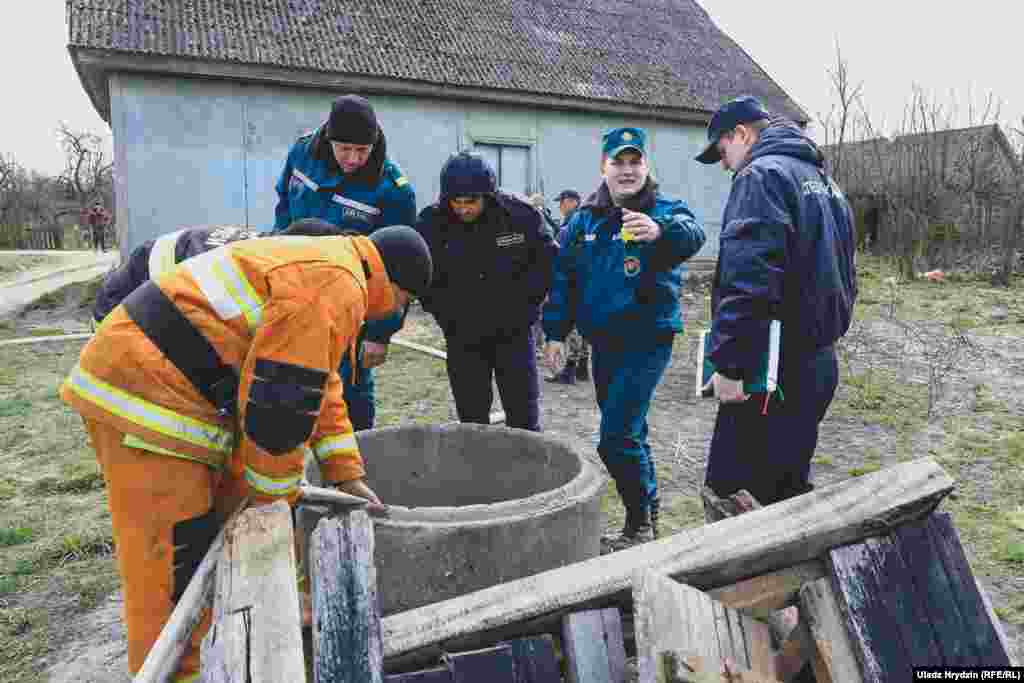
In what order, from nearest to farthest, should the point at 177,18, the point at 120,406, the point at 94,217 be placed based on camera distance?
the point at 120,406, the point at 177,18, the point at 94,217

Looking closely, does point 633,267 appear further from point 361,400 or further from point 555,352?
point 361,400

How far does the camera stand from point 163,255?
2600 mm

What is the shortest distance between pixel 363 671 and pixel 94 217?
108ft

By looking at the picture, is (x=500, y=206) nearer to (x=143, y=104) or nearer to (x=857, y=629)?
(x=857, y=629)

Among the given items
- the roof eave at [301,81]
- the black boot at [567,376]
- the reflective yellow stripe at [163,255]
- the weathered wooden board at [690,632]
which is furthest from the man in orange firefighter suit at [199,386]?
the roof eave at [301,81]

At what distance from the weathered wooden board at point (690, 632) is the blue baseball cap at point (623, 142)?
78.5 inches

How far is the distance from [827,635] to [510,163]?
12389mm

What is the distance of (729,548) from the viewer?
1.83m

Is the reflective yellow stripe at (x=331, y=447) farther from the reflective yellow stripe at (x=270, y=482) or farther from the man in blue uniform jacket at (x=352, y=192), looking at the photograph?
the man in blue uniform jacket at (x=352, y=192)

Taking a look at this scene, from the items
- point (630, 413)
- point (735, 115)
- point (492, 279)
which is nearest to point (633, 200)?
point (735, 115)

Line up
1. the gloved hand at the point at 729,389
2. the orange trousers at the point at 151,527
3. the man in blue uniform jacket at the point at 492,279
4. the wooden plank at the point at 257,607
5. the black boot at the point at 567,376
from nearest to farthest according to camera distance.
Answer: the wooden plank at the point at 257,607
the orange trousers at the point at 151,527
the gloved hand at the point at 729,389
the man in blue uniform jacket at the point at 492,279
the black boot at the point at 567,376

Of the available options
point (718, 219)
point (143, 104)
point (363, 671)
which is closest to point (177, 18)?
point (143, 104)

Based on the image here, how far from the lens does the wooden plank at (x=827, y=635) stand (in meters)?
1.61

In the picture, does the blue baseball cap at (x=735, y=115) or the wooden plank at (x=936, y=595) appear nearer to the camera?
the wooden plank at (x=936, y=595)
